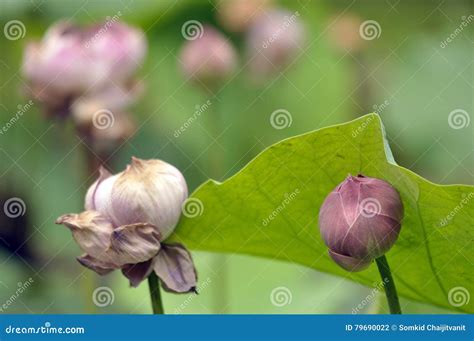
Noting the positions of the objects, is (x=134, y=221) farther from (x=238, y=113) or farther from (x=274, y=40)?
(x=238, y=113)

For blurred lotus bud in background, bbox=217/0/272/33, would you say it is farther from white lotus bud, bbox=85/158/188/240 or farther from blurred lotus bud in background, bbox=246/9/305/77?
white lotus bud, bbox=85/158/188/240

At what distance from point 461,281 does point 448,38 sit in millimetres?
→ 704

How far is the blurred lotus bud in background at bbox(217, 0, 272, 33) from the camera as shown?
4.36 ft

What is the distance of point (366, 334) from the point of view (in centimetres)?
102

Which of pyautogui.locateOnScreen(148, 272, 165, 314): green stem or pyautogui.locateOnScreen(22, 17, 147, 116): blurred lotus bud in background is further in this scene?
pyautogui.locateOnScreen(22, 17, 147, 116): blurred lotus bud in background

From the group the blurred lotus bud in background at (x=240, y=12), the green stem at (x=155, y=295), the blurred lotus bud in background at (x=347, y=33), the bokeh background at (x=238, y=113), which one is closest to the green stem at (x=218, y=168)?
the bokeh background at (x=238, y=113)

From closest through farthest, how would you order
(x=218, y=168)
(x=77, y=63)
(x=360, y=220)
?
(x=360, y=220), (x=77, y=63), (x=218, y=168)

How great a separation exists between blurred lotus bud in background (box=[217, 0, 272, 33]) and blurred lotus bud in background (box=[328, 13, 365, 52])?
0.13 metres

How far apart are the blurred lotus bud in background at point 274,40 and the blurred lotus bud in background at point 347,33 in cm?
6

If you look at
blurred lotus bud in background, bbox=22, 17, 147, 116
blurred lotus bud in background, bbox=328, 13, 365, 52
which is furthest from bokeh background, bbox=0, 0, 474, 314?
blurred lotus bud in background, bbox=22, 17, 147, 116

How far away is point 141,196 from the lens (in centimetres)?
74

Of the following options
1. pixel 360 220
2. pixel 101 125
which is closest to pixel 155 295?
pixel 360 220

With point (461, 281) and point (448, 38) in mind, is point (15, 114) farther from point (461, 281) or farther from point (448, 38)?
point (461, 281)

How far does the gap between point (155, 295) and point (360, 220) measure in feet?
0.62
